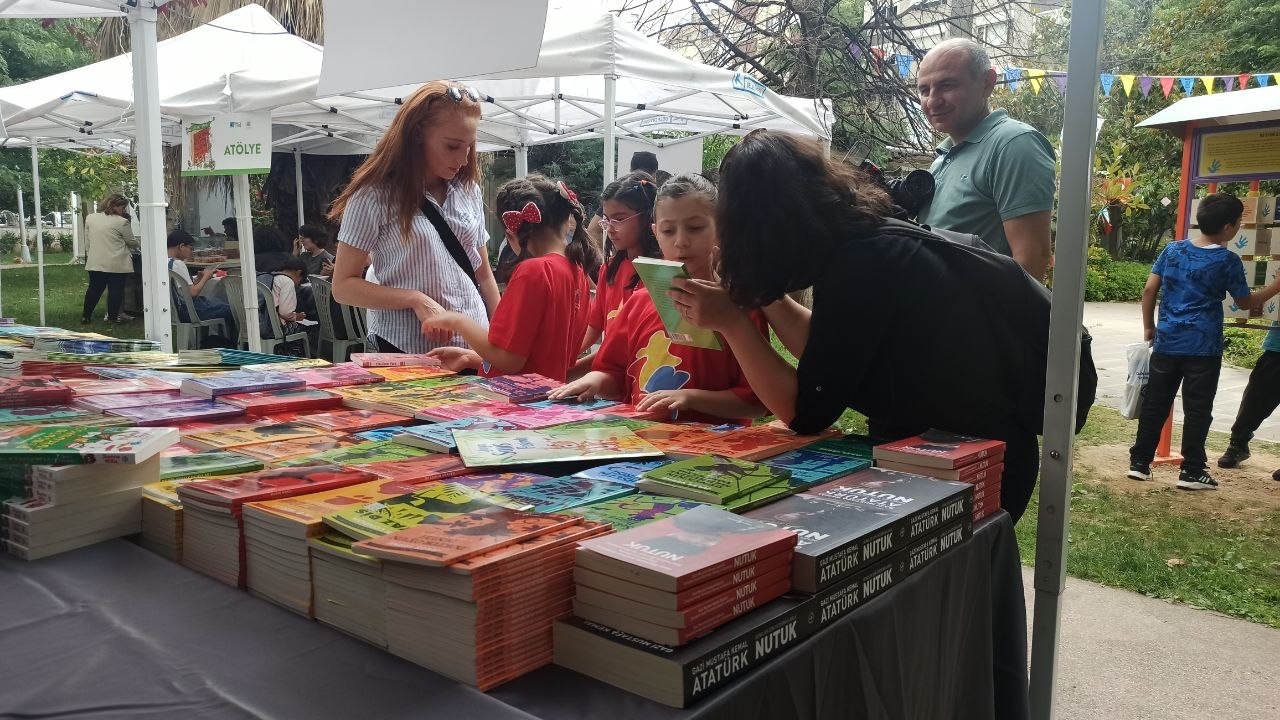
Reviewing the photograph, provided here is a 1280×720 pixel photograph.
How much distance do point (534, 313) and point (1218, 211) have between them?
4.56 m

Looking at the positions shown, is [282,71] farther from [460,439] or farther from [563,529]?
[563,529]

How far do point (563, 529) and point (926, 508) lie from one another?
589 mm

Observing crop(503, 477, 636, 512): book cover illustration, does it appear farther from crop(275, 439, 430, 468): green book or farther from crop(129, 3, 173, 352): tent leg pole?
crop(129, 3, 173, 352): tent leg pole

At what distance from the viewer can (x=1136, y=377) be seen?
5719 mm

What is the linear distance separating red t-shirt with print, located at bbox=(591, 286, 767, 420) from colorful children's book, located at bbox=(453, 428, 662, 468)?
0.47 metres

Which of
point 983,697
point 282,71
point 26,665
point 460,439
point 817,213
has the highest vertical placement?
point 282,71

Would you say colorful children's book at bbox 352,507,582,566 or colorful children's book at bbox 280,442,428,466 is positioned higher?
colorful children's book at bbox 352,507,582,566

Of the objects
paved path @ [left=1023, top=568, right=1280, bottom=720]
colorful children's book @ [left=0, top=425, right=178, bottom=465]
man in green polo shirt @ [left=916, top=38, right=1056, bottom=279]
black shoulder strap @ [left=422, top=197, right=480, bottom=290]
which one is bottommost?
paved path @ [left=1023, top=568, right=1280, bottom=720]

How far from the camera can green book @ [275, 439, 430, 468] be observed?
154 cm

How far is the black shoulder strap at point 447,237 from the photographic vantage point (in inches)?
110

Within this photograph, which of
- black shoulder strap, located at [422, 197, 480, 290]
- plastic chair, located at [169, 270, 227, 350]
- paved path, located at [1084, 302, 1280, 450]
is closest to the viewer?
black shoulder strap, located at [422, 197, 480, 290]

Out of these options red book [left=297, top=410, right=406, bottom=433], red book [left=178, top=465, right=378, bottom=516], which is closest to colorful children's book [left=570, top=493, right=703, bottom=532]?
red book [left=178, top=465, right=378, bottom=516]

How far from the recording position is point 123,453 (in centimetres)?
131

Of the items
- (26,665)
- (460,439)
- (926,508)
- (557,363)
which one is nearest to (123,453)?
(26,665)
